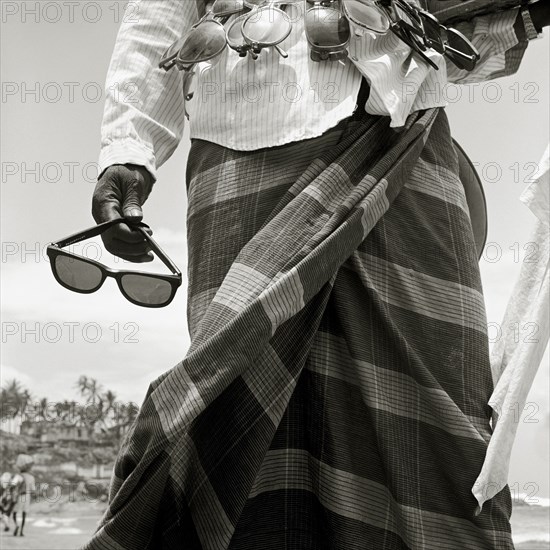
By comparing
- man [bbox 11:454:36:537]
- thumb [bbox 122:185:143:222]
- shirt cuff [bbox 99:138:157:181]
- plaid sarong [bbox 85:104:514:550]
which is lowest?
man [bbox 11:454:36:537]

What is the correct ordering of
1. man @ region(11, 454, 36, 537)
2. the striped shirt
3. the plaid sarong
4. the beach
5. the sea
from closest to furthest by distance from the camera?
the plaid sarong
the striped shirt
the sea
the beach
man @ region(11, 454, 36, 537)

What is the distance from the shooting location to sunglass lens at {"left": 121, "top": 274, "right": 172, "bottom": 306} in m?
1.33

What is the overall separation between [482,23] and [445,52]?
0.45 ft

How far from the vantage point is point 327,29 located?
1365mm

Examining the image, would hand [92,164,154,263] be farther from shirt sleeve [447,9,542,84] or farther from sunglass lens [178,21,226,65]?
shirt sleeve [447,9,542,84]

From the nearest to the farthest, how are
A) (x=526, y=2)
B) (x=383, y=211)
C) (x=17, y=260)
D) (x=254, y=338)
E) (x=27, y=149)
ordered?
(x=254, y=338) → (x=383, y=211) → (x=526, y=2) → (x=27, y=149) → (x=17, y=260)

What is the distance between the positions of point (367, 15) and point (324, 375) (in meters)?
0.54

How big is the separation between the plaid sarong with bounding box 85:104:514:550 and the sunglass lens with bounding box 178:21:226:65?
190 mm

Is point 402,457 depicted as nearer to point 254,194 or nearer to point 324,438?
point 324,438

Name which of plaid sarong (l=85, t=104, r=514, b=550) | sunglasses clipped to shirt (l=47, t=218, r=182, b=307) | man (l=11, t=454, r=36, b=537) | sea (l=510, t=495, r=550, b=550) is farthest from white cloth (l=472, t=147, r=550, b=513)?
man (l=11, t=454, r=36, b=537)

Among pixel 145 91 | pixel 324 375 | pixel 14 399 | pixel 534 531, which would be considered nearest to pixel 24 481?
pixel 14 399

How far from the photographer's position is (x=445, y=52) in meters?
1.44

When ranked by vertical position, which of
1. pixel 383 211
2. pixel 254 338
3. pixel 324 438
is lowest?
pixel 324 438

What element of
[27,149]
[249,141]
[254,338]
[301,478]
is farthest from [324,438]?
[27,149]
